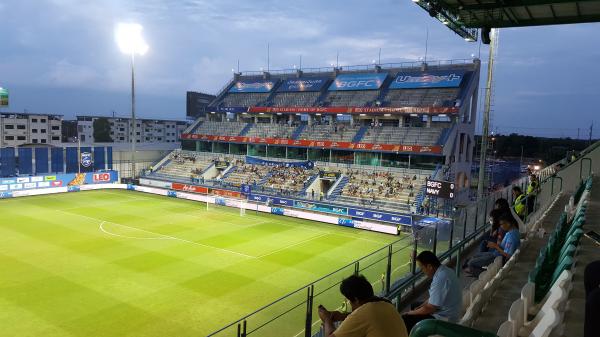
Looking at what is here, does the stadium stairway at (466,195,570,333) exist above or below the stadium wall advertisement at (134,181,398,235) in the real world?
above

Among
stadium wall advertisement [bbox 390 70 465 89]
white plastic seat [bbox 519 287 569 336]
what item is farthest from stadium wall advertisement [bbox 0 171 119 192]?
white plastic seat [bbox 519 287 569 336]

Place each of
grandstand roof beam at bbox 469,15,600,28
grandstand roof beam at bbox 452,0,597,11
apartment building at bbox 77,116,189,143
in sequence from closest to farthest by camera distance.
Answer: grandstand roof beam at bbox 452,0,597,11, grandstand roof beam at bbox 469,15,600,28, apartment building at bbox 77,116,189,143

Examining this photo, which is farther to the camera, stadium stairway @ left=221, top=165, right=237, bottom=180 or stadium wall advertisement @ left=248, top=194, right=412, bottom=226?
stadium stairway @ left=221, top=165, right=237, bottom=180

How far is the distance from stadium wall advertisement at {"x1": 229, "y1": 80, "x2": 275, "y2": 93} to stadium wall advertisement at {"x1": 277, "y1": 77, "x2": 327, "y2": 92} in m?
1.87

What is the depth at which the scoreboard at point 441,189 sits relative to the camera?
2667 cm

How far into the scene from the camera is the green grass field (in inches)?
557

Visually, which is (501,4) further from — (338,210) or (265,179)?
(265,179)

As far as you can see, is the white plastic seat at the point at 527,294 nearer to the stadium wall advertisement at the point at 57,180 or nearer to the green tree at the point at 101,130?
the stadium wall advertisement at the point at 57,180

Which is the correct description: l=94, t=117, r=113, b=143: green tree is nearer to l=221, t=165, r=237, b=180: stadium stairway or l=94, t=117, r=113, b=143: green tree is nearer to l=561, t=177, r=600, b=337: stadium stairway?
l=221, t=165, r=237, b=180: stadium stairway

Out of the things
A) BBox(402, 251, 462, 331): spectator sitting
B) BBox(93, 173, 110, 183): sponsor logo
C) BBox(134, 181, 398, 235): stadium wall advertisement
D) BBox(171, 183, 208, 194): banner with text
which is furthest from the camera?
BBox(93, 173, 110, 183): sponsor logo

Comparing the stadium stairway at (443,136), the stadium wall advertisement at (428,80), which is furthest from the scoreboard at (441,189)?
the stadium wall advertisement at (428,80)

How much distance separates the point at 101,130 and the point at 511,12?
319 ft

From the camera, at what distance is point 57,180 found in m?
41.2

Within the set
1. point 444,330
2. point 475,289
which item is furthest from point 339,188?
point 444,330
